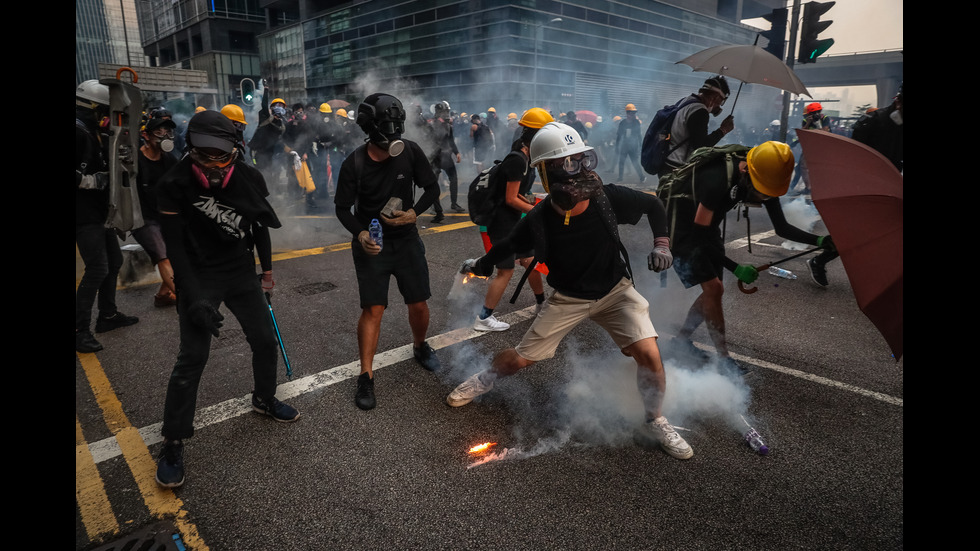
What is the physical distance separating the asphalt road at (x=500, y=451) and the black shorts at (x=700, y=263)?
0.65 metres

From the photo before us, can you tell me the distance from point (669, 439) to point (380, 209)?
2.16 m

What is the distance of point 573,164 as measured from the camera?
281 cm

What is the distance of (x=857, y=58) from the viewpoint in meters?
56.4

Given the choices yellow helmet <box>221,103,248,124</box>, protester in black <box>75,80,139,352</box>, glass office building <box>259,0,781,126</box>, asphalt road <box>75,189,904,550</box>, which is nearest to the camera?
asphalt road <box>75,189,904,550</box>

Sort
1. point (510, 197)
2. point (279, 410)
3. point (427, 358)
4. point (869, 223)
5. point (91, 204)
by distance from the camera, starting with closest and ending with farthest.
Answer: point (869, 223) < point (279, 410) < point (427, 358) < point (91, 204) < point (510, 197)

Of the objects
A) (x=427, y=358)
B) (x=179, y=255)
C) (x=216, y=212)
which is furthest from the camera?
(x=427, y=358)

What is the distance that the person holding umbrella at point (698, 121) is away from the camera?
17.1ft

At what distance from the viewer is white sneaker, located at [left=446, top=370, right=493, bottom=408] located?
339 centimetres

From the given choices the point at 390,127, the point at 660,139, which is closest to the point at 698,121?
the point at 660,139

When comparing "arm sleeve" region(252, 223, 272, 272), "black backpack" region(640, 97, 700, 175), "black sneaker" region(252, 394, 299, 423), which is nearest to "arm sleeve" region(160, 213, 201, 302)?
"arm sleeve" region(252, 223, 272, 272)

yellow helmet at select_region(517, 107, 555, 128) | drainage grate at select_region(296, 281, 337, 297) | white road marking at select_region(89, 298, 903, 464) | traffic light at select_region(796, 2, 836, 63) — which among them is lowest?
white road marking at select_region(89, 298, 903, 464)

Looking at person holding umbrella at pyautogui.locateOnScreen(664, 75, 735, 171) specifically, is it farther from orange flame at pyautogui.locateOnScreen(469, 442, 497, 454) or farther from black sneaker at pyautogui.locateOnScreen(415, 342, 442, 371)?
A: orange flame at pyautogui.locateOnScreen(469, 442, 497, 454)

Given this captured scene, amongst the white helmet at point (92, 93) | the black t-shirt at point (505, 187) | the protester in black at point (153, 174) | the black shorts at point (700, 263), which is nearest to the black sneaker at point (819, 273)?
the black shorts at point (700, 263)

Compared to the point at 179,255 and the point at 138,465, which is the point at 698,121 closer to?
the point at 179,255
